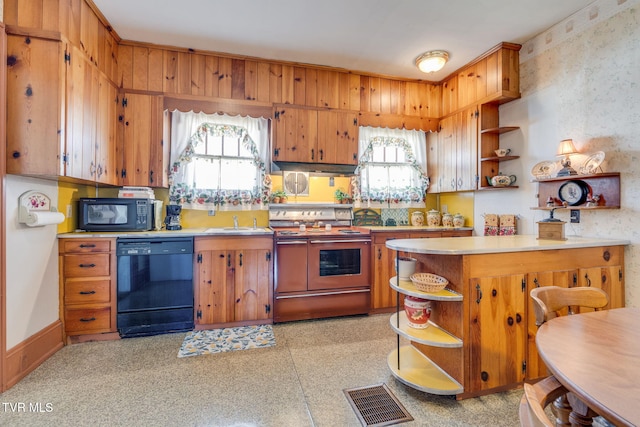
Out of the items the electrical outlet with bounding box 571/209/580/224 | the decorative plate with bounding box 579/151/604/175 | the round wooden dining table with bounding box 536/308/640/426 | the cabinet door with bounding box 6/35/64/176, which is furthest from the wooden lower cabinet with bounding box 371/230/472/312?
the cabinet door with bounding box 6/35/64/176

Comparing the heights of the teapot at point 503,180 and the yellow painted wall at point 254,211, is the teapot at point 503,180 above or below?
above

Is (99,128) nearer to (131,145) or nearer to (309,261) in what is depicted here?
(131,145)

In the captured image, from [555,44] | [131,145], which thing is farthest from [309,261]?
[555,44]

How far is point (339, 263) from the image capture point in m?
3.33

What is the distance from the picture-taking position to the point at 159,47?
3172mm

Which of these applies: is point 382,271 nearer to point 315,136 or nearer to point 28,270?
point 315,136

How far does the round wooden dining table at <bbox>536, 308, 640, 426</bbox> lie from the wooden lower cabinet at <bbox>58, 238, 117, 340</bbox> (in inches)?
124

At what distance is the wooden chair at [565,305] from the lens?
1.02 m

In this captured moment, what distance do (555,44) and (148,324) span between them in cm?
467

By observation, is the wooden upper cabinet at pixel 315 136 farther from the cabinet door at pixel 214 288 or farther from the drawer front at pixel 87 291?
the drawer front at pixel 87 291

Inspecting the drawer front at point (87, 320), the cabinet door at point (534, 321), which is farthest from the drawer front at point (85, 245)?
→ the cabinet door at point (534, 321)

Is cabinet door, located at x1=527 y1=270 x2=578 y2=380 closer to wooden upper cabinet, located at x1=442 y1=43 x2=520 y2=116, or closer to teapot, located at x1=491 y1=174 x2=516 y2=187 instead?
teapot, located at x1=491 y1=174 x2=516 y2=187

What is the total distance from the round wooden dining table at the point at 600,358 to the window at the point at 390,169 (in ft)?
9.50

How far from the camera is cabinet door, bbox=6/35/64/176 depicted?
6.85ft
